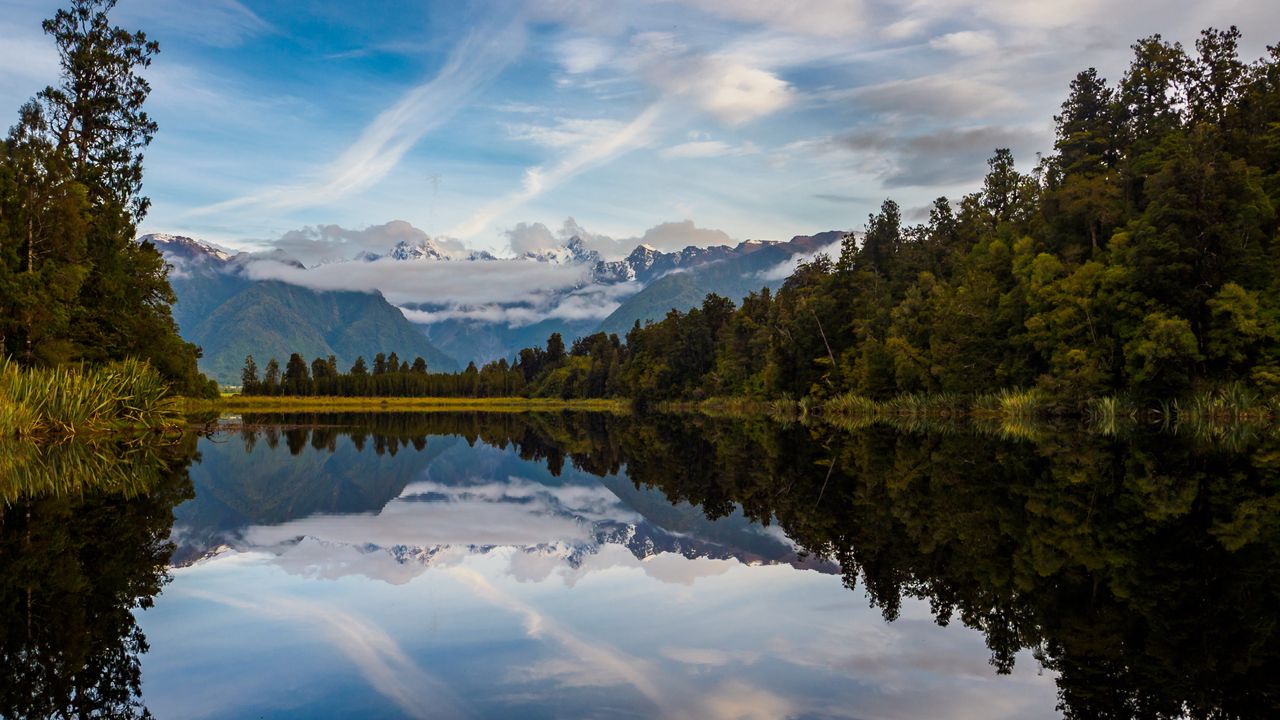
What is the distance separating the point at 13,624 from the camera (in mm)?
9695

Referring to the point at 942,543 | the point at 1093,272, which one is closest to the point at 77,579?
the point at 942,543

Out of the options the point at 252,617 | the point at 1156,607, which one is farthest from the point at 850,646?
the point at 252,617

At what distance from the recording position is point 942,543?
15742 mm

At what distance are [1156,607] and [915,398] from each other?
228 feet

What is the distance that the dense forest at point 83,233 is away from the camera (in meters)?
37.5

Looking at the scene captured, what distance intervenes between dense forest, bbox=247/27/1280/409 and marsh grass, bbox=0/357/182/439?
52.7m

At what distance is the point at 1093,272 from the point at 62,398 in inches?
2319

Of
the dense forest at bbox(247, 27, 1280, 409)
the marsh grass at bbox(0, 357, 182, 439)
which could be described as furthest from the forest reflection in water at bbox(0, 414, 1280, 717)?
the dense forest at bbox(247, 27, 1280, 409)

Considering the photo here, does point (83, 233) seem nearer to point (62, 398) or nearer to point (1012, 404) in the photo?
point (62, 398)

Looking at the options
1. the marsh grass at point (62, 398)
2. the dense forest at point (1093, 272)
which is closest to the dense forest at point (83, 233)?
the marsh grass at point (62, 398)

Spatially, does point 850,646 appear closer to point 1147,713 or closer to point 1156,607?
point 1147,713

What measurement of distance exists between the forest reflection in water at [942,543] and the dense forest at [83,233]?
9.02 m

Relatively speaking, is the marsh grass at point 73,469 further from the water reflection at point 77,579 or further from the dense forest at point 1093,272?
the dense forest at point 1093,272

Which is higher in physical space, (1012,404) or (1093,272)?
(1093,272)
